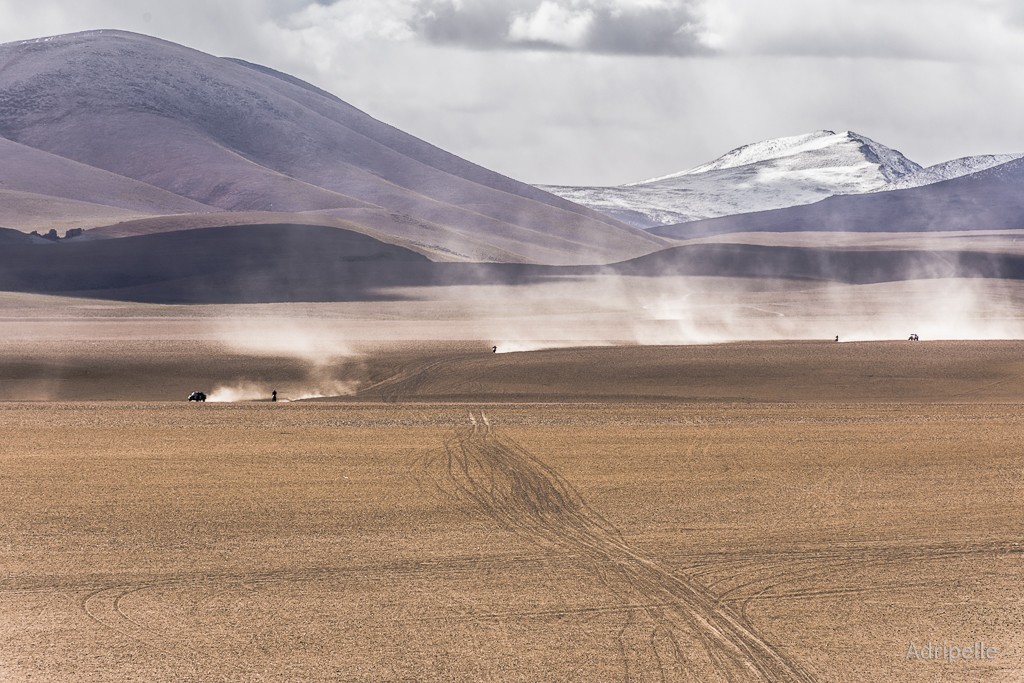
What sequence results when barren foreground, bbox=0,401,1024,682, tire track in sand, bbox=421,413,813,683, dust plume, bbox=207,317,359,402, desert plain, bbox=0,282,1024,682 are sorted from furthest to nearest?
dust plume, bbox=207,317,359,402 < desert plain, bbox=0,282,1024,682 < barren foreground, bbox=0,401,1024,682 < tire track in sand, bbox=421,413,813,683

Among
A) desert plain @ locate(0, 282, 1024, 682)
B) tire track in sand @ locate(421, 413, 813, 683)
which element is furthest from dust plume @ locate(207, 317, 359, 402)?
tire track in sand @ locate(421, 413, 813, 683)

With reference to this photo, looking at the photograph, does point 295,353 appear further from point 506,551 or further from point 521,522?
point 506,551

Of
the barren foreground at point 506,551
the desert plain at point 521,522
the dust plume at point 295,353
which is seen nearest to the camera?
the barren foreground at point 506,551

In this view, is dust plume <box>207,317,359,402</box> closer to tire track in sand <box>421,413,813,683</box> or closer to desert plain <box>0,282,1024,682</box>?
desert plain <box>0,282,1024,682</box>

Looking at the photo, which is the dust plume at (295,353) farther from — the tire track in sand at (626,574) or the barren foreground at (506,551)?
the tire track in sand at (626,574)

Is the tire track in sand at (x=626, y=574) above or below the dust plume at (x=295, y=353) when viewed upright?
below

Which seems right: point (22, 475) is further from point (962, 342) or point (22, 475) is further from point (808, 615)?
point (962, 342)

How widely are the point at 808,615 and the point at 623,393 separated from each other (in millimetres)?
24462

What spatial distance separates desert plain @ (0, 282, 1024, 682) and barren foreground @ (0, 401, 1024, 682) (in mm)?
67

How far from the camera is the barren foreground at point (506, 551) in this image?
1495 centimetres

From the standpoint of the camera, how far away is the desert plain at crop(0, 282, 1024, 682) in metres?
15.1

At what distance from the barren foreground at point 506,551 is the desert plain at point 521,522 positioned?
0.22ft

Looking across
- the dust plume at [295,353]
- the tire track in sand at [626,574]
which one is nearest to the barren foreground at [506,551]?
the tire track in sand at [626,574]

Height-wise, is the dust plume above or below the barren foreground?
above
